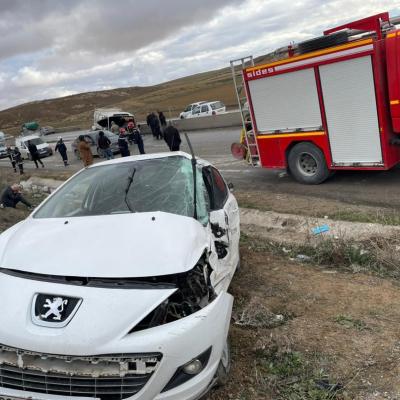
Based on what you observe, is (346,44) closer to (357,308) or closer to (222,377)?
(357,308)

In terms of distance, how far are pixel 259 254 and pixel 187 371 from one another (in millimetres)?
3712

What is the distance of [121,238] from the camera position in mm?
3391

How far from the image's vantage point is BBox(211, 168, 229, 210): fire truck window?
14.8 feet

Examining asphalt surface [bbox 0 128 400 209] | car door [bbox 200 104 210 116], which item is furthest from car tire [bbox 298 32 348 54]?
car door [bbox 200 104 210 116]

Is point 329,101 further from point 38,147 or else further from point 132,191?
point 38,147

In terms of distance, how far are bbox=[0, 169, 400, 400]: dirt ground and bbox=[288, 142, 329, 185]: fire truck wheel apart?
156 inches

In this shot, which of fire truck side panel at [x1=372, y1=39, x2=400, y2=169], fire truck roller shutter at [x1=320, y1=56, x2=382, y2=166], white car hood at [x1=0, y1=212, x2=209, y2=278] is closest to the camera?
white car hood at [x1=0, y1=212, x2=209, y2=278]

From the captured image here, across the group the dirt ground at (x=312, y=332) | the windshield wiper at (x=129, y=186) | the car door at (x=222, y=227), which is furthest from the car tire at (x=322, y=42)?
the windshield wiper at (x=129, y=186)

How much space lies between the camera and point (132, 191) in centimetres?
431

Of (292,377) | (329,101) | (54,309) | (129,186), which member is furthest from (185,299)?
(329,101)

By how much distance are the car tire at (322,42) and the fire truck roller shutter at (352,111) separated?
1.32ft

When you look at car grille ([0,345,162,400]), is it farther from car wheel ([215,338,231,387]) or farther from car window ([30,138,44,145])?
car window ([30,138,44,145])

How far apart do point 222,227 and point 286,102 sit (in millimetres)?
6117

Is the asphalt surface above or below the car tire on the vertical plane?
below
